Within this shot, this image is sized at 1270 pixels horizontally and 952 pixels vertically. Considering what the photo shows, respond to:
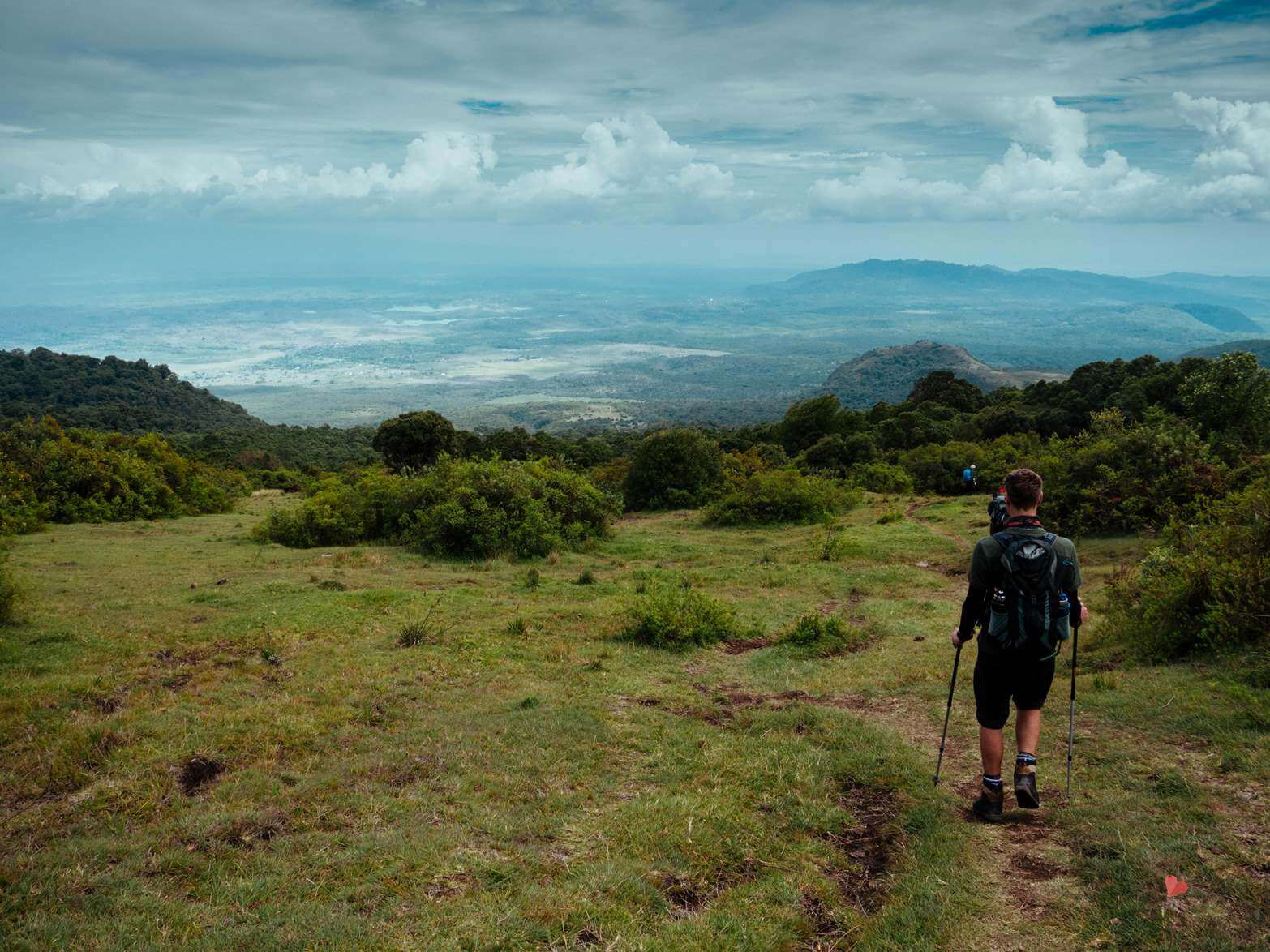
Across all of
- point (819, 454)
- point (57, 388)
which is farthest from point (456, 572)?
point (57, 388)

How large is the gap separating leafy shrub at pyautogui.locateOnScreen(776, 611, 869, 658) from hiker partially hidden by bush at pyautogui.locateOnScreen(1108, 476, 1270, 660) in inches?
147

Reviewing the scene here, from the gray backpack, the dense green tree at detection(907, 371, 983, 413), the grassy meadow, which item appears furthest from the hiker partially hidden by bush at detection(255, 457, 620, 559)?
the dense green tree at detection(907, 371, 983, 413)

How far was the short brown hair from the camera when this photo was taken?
5.53 metres

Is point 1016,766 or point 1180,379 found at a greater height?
point 1180,379

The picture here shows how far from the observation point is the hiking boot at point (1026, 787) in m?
5.66

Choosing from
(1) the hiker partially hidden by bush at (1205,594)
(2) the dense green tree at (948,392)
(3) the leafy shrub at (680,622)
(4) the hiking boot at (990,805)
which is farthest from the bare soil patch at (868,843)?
(2) the dense green tree at (948,392)

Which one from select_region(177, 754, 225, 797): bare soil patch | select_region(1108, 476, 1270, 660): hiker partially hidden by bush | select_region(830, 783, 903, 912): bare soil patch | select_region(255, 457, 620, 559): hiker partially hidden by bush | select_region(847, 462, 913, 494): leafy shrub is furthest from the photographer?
select_region(847, 462, 913, 494): leafy shrub

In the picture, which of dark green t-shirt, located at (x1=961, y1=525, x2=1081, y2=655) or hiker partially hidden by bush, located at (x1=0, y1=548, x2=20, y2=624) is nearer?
dark green t-shirt, located at (x1=961, y1=525, x2=1081, y2=655)

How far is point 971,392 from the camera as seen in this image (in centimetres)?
6481

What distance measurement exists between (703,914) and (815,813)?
1.79m

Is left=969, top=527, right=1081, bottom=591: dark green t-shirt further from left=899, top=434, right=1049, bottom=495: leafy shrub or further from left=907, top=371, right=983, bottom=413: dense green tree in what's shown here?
left=907, top=371, right=983, bottom=413: dense green tree

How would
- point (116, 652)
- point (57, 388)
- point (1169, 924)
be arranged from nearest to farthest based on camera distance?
point (1169, 924)
point (116, 652)
point (57, 388)

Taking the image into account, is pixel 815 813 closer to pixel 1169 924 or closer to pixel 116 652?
pixel 1169 924

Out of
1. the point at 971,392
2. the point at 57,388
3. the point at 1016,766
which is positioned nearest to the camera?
the point at 1016,766
